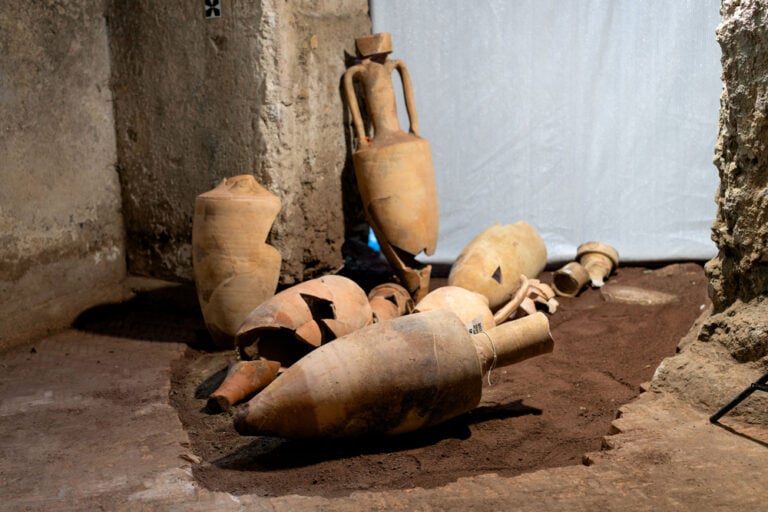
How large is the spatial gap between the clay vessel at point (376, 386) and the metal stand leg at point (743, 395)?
759mm

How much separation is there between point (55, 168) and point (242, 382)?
5.88ft

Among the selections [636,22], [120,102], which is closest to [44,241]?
[120,102]

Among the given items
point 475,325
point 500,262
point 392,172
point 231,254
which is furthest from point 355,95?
point 475,325

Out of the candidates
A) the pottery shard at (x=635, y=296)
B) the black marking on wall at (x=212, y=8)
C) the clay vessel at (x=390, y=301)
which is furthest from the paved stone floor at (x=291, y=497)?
the black marking on wall at (x=212, y=8)

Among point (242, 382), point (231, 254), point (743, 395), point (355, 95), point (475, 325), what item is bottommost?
point (242, 382)

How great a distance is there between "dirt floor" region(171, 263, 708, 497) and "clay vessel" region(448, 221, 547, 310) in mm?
387

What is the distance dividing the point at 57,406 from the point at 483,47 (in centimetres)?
343

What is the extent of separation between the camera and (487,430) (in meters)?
2.92

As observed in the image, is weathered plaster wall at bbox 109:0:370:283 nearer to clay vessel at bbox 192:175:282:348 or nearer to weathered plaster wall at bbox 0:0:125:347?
weathered plaster wall at bbox 0:0:125:347

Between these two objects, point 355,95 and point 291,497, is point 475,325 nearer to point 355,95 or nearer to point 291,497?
point 291,497

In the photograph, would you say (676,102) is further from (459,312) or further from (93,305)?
(93,305)

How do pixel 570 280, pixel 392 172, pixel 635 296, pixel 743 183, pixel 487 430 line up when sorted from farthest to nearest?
pixel 570 280 < pixel 635 296 < pixel 392 172 < pixel 487 430 < pixel 743 183

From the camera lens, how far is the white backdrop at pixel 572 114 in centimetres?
507

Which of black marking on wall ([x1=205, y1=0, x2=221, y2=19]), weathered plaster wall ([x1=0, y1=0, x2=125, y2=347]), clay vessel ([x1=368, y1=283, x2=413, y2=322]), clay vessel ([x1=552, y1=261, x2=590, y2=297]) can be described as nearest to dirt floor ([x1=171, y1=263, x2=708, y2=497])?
clay vessel ([x1=552, y1=261, x2=590, y2=297])
